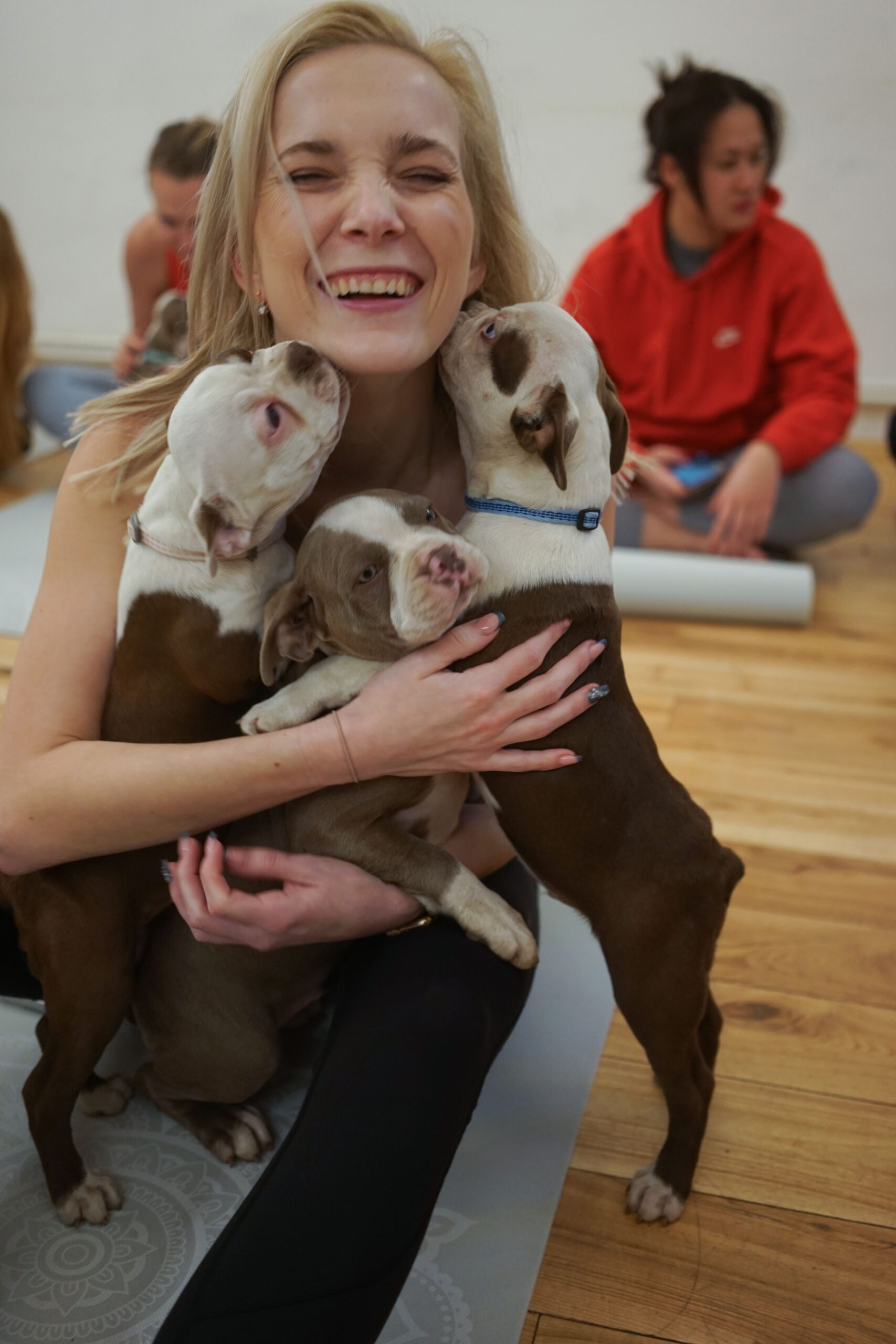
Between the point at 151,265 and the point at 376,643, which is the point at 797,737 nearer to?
the point at 376,643

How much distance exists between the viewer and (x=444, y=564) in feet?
4.08

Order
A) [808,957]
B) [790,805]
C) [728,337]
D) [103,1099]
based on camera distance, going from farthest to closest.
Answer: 1. [728,337]
2. [790,805]
3. [808,957]
4. [103,1099]

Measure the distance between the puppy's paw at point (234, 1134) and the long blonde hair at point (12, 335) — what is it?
3.52 meters

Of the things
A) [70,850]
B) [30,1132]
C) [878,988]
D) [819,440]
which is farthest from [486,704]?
[819,440]

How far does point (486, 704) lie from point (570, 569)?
0.63 ft

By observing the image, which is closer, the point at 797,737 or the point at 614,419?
the point at 614,419

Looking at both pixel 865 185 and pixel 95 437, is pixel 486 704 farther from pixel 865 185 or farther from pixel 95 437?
pixel 865 185

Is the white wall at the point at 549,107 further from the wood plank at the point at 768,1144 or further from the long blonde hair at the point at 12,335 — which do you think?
the wood plank at the point at 768,1144

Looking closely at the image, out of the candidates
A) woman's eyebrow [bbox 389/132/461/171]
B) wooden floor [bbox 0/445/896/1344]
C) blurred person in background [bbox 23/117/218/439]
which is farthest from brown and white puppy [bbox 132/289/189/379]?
woman's eyebrow [bbox 389/132/461/171]

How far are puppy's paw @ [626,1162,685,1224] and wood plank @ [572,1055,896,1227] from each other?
2.2 inches

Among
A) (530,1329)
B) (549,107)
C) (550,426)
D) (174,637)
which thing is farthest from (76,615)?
(549,107)

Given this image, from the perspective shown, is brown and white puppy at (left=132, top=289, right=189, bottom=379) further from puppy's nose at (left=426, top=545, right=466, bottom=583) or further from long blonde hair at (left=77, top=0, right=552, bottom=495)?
puppy's nose at (left=426, top=545, right=466, bottom=583)

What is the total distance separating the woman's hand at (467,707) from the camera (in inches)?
52.1

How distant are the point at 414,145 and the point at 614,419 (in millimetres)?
400
